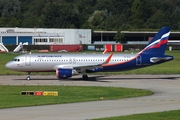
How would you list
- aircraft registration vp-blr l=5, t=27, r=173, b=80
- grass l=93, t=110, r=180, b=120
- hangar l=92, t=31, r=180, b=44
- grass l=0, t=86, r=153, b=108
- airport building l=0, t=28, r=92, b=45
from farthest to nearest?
Result: hangar l=92, t=31, r=180, b=44 < airport building l=0, t=28, r=92, b=45 < aircraft registration vp-blr l=5, t=27, r=173, b=80 < grass l=0, t=86, r=153, b=108 < grass l=93, t=110, r=180, b=120

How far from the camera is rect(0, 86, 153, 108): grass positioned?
37.2 m

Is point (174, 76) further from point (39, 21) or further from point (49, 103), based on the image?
point (39, 21)

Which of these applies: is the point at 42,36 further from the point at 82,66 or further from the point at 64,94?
the point at 64,94

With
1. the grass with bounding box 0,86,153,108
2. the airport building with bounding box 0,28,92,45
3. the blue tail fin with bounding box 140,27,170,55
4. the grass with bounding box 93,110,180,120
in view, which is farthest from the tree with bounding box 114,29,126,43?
the grass with bounding box 93,110,180,120

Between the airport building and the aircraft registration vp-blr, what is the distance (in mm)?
82886

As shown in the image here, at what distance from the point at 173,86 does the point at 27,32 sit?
100 meters

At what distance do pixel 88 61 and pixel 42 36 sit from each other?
87.1m

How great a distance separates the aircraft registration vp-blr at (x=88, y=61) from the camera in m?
56.4

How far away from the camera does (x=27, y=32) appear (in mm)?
146375

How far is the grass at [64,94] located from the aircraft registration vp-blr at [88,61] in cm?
858

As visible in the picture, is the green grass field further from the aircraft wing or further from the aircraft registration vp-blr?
the aircraft registration vp-blr

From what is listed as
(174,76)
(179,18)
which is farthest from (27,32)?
(174,76)

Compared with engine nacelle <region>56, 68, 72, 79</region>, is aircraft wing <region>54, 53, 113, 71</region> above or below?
above

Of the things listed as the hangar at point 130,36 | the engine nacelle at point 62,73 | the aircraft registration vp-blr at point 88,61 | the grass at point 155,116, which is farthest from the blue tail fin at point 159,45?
the hangar at point 130,36
